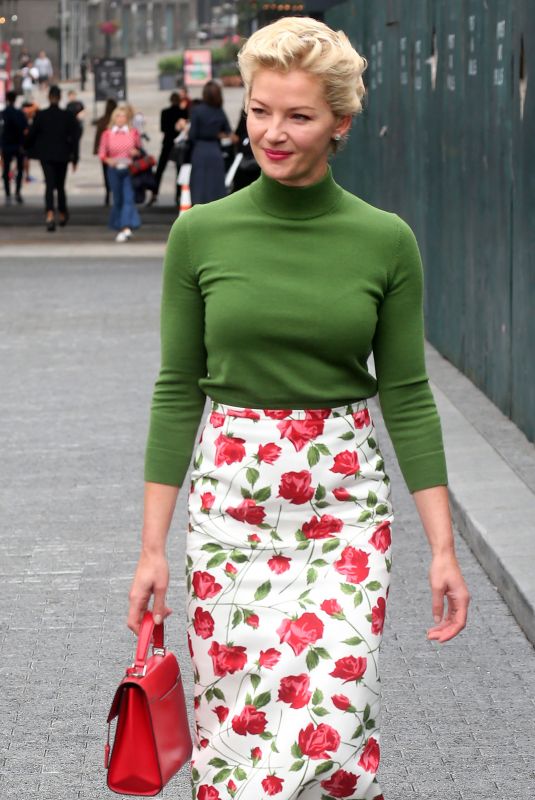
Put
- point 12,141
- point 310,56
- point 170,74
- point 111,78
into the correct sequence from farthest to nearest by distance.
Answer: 1. point 170,74
2. point 111,78
3. point 12,141
4. point 310,56

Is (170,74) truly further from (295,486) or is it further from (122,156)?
(295,486)

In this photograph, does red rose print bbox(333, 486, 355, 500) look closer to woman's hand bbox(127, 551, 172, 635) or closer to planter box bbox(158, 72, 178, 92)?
woman's hand bbox(127, 551, 172, 635)

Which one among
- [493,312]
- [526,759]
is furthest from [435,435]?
[493,312]

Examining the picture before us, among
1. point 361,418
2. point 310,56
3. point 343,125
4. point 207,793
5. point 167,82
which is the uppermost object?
point 310,56

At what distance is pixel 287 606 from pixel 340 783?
1.01 feet

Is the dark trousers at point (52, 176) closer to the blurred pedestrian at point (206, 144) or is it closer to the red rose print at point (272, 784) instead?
the blurred pedestrian at point (206, 144)

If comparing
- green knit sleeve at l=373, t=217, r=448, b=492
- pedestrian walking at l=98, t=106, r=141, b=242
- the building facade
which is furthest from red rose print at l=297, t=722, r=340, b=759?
the building facade

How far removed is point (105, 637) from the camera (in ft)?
19.9

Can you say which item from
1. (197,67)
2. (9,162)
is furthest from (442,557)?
(197,67)

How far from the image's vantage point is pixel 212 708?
3.19 meters

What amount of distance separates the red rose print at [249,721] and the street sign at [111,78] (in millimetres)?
44815

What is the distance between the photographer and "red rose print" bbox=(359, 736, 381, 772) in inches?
124

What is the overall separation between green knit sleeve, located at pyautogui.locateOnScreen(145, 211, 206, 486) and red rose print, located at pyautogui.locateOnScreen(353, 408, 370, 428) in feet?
0.92

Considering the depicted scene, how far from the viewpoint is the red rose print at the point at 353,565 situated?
3.17 metres
